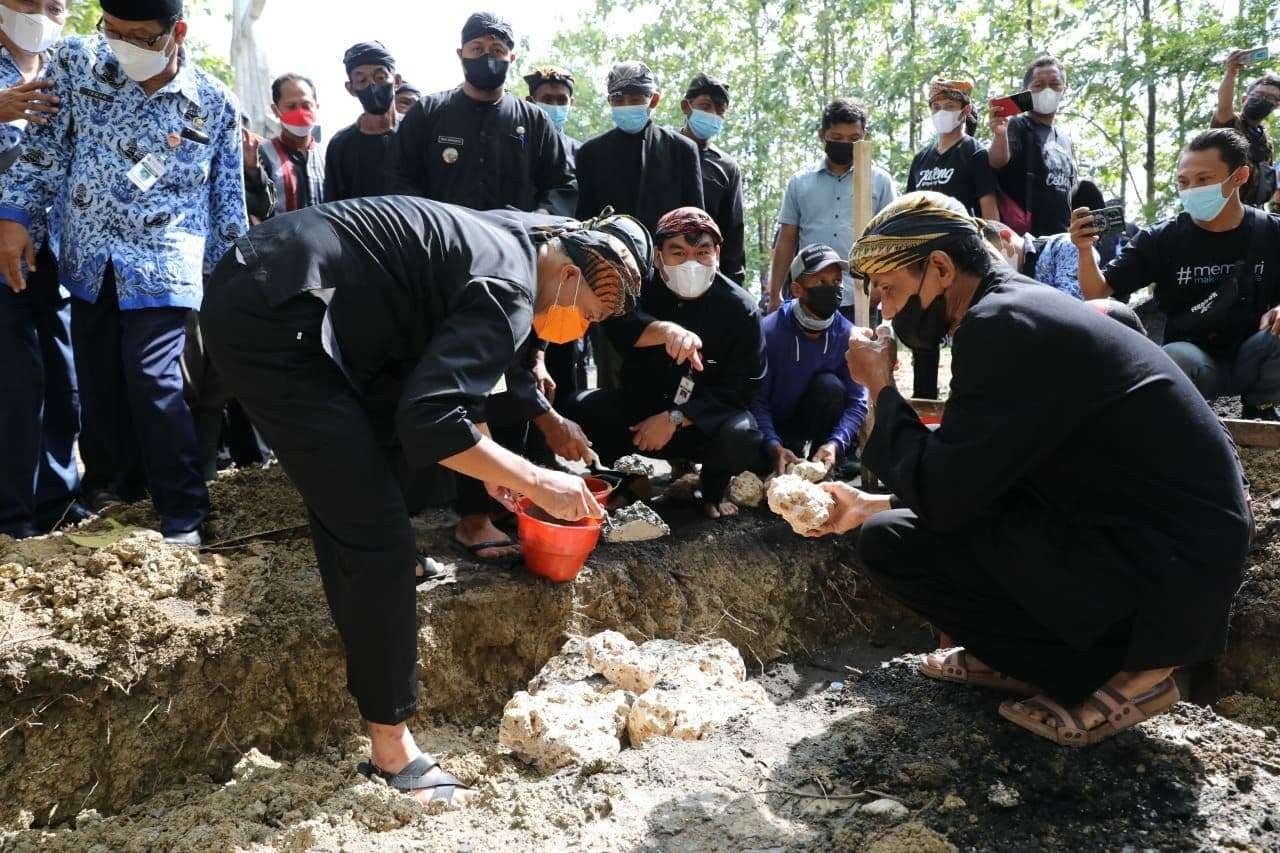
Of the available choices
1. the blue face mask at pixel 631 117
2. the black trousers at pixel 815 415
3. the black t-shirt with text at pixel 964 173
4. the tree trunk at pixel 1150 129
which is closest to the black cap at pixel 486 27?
the blue face mask at pixel 631 117

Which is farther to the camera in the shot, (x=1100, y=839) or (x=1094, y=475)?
(x=1094, y=475)

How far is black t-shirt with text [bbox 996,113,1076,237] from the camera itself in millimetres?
6219

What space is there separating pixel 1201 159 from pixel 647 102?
9.71 feet

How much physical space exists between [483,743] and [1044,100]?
573cm

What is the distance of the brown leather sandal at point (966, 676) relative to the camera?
3.14 metres

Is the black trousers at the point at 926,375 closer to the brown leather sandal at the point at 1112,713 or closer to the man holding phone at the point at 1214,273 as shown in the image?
the man holding phone at the point at 1214,273

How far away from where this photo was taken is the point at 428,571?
Result: 11.9 ft

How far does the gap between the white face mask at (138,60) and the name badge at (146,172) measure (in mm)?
308

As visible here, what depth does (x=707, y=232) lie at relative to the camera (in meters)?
4.43

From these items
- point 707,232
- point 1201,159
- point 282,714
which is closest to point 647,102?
point 707,232

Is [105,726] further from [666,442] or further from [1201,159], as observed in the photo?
[1201,159]

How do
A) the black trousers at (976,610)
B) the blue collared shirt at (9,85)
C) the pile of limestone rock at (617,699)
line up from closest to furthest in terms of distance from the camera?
the black trousers at (976,610)
the pile of limestone rock at (617,699)
the blue collared shirt at (9,85)

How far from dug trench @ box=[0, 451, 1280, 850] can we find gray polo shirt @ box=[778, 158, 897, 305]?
3043 mm

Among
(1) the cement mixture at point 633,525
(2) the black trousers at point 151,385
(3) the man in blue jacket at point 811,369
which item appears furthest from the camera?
(3) the man in blue jacket at point 811,369
